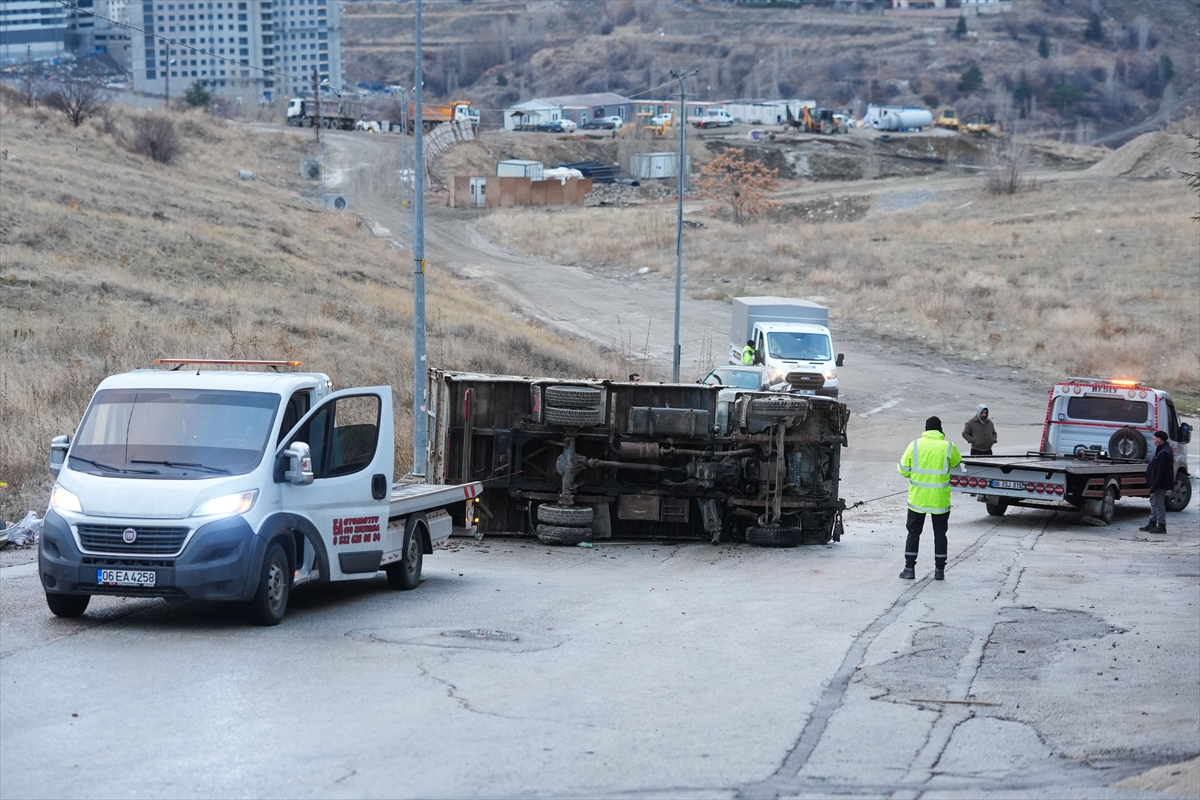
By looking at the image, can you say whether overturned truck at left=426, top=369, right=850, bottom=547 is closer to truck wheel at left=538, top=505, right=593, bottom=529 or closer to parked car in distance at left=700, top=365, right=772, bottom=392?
truck wheel at left=538, top=505, right=593, bottom=529

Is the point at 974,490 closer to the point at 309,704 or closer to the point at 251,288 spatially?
the point at 309,704

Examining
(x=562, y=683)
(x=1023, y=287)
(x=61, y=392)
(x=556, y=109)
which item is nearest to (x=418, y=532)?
(x=562, y=683)

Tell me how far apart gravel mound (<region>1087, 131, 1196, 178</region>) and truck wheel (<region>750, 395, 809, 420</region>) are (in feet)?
264

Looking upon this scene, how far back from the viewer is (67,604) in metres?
10.9

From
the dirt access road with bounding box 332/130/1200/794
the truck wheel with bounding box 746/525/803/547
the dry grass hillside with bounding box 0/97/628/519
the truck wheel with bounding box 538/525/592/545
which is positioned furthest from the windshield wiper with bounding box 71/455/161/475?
the truck wheel with bounding box 746/525/803/547

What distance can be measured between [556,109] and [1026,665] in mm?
149195

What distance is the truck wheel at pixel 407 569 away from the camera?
42.9 feet

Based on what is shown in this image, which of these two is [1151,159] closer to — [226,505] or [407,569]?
[407,569]

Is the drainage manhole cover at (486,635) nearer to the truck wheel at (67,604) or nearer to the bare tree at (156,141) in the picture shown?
the truck wheel at (67,604)

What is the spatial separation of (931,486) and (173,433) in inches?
311

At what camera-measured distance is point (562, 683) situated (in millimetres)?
9445

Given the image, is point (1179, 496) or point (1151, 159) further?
point (1151, 159)

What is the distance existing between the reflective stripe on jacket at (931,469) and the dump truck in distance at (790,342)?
15.5 meters

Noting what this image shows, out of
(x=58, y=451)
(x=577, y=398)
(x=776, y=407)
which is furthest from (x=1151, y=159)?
(x=58, y=451)
